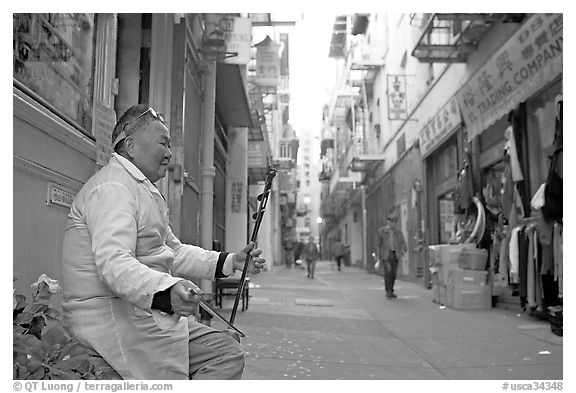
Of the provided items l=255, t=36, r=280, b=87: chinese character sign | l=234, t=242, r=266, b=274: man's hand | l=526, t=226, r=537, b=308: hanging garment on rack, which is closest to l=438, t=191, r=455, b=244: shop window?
l=255, t=36, r=280, b=87: chinese character sign

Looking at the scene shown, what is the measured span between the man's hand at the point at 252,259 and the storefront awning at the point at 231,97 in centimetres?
657

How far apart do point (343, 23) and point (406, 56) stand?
30.9 ft

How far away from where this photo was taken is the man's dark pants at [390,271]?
1134cm

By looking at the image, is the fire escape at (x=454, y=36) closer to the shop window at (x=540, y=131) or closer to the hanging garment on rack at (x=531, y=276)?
the shop window at (x=540, y=131)

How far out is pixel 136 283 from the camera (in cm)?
192

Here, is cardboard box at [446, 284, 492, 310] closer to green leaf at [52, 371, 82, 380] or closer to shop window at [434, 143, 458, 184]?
shop window at [434, 143, 458, 184]

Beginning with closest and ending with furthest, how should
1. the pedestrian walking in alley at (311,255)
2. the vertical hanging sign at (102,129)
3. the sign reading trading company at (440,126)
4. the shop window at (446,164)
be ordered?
the vertical hanging sign at (102,129)
the sign reading trading company at (440,126)
the shop window at (446,164)
the pedestrian walking in alley at (311,255)

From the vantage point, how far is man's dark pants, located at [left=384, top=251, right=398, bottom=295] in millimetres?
11344

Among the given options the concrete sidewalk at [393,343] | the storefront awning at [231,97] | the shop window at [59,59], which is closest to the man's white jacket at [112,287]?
the shop window at [59,59]

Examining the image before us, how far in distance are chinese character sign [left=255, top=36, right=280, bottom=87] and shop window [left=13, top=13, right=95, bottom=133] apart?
10049 mm

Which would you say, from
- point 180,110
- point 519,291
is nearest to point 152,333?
point 180,110

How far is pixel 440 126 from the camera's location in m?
12.4

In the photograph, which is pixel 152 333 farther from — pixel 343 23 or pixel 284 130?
pixel 284 130

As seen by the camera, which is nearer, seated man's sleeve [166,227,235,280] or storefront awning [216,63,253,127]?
seated man's sleeve [166,227,235,280]
